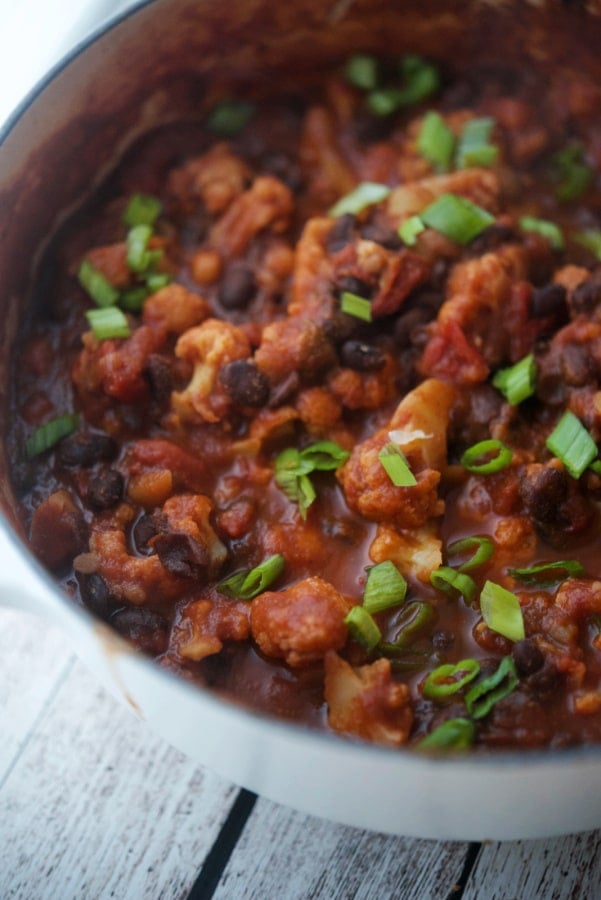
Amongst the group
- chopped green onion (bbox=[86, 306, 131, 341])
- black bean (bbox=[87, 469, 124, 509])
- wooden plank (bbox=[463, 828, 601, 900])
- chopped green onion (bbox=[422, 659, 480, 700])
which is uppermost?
chopped green onion (bbox=[86, 306, 131, 341])

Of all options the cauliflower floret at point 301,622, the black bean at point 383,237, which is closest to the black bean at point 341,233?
the black bean at point 383,237

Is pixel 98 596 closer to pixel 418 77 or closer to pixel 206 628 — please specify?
pixel 206 628

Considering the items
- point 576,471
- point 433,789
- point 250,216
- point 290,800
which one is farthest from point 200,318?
point 433,789

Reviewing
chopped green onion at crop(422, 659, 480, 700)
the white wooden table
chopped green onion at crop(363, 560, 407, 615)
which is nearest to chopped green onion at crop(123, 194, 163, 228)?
chopped green onion at crop(363, 560, 407, 615)

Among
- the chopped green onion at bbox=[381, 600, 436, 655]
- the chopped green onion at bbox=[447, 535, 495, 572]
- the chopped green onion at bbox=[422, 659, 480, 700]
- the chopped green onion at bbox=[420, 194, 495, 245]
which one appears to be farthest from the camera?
the chopped green onion at bbox=[420, 194, 495, 245]

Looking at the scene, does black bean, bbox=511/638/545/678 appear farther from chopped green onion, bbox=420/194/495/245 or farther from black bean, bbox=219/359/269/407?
chopped green onion, bbox=420/194/495/245

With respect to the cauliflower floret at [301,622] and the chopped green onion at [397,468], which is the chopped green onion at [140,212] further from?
the cauliflower floret at [301,622]

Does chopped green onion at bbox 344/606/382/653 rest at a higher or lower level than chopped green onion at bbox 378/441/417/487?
lower

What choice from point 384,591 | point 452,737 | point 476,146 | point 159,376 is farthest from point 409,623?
point 476,146
